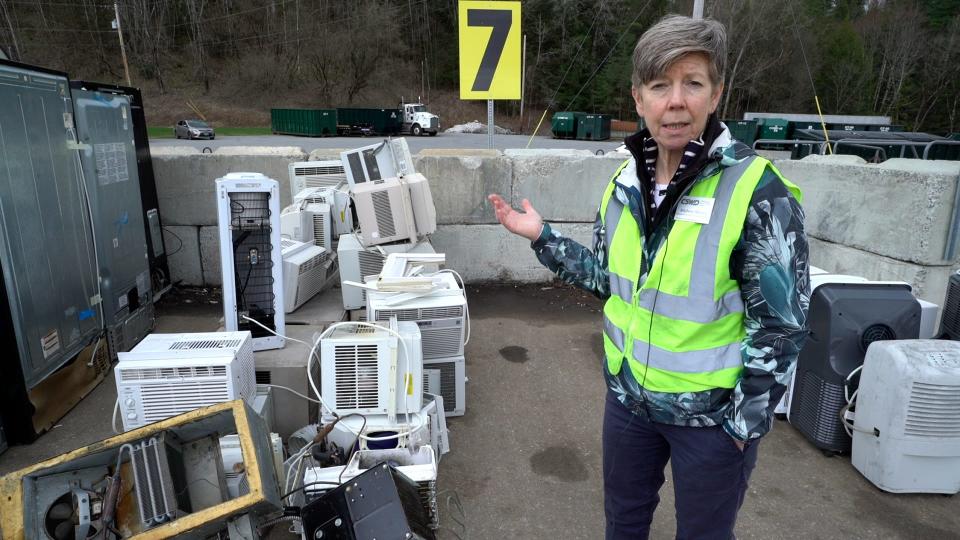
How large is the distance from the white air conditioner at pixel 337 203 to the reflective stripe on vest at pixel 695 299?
374cm

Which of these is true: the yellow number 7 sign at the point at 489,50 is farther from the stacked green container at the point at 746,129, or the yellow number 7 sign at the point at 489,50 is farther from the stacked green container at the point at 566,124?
the stacked green container at the point at 566,124

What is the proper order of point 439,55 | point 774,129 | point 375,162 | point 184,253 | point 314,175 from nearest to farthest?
point 375,162
point 314,175
point 184,253
point 774,129
point 439,55

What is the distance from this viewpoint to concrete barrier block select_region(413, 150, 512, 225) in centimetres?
606

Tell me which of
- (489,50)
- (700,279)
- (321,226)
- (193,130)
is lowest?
(321,226)

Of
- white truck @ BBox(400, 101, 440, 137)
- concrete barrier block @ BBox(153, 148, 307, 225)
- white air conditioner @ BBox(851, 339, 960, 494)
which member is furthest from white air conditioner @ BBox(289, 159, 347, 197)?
white truck @ BBox(400, 101, 440, 137)

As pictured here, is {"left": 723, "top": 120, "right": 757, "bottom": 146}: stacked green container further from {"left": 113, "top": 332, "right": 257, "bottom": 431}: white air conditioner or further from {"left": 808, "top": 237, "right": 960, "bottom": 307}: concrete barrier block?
{"left": 113, "top": 332, "right": 257, "bottom": 431}: white air conditioner

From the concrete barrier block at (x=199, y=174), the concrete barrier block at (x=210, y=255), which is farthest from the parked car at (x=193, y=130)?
the concrete barrier block at (x=210, y=255)

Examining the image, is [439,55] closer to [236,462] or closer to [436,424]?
[436,424]

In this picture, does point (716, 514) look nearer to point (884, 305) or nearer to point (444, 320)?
point (444, 320)

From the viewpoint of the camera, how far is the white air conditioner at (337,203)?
4.95m

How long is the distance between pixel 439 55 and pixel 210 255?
5490 centimetres

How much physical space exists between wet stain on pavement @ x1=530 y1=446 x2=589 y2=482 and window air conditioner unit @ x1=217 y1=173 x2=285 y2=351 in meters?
1.91

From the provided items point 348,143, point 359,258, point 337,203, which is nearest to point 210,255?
point 337,203

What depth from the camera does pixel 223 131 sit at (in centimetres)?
3494
